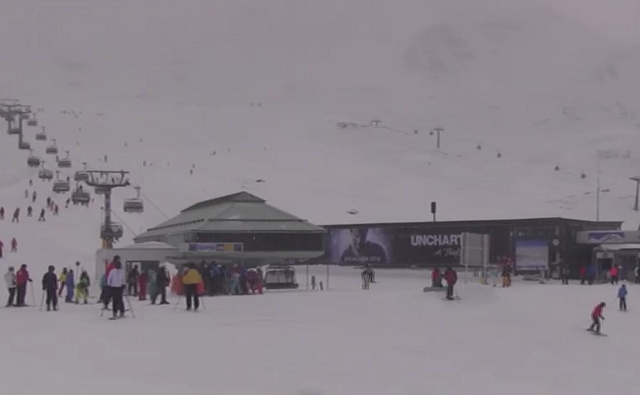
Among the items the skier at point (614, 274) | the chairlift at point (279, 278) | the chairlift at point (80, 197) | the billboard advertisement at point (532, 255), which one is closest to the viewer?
the chairlift at point (279, 278)

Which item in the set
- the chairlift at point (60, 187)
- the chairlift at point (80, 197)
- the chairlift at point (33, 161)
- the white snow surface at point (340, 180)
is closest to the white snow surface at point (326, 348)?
the white snow surface at point (340, 180)

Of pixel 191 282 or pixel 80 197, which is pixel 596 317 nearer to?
pixel 191 282

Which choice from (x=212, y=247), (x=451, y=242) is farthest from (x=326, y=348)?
(x=451, y=242)

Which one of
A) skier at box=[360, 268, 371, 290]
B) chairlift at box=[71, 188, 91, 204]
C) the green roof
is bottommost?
skier at box=[360, 268, 371, 290]

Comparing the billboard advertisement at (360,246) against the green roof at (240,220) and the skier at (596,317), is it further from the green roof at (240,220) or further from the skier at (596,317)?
the skier at (596,317)

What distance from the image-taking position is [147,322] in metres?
19.9

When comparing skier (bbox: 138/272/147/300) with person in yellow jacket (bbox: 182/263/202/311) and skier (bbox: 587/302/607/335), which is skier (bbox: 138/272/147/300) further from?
skier (bbox: 587/302/607/335)

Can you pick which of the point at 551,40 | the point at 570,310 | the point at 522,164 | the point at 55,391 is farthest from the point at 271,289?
the point at 551,40

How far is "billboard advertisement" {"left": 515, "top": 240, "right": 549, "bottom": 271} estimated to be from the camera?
38469 mm

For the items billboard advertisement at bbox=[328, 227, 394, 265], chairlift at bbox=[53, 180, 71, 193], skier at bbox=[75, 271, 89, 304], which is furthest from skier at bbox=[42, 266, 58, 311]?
chairlift at bbox=[53, 180, 71, 193]

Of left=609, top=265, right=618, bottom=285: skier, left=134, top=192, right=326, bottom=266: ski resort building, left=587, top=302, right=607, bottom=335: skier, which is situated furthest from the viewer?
left=609, top=265, right=618, bottom=285: skier

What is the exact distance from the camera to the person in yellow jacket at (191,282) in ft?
71.4

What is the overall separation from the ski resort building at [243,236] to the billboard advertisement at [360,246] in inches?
364

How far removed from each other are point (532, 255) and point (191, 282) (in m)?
19.9
